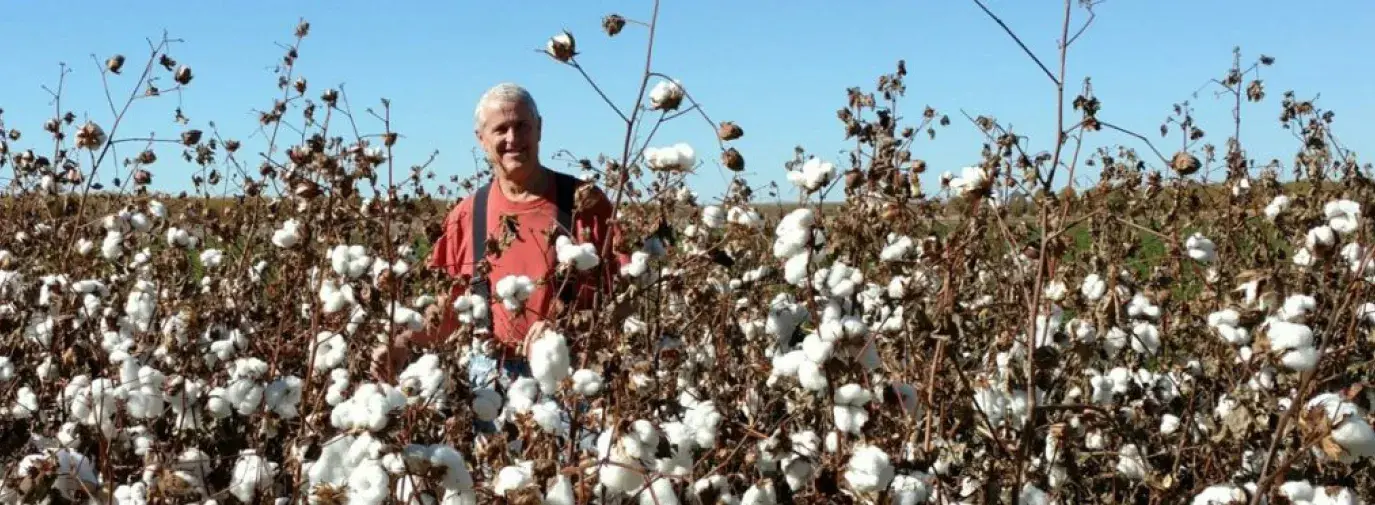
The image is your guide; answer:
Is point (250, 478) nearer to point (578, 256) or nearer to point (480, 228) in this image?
point (578, 256)

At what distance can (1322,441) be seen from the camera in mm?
1973

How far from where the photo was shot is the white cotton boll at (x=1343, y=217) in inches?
117

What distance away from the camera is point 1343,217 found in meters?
3.04

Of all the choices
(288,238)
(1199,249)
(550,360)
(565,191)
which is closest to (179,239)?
(565,191)

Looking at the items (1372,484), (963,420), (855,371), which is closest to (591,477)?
(855,371)

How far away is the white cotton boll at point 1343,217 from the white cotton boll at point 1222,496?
3.15 feet

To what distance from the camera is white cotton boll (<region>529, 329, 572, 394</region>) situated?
2096 mm

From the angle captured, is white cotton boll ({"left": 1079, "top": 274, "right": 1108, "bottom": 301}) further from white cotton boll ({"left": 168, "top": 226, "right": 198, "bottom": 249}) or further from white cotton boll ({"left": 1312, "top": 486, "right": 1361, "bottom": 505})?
white cotton boll ({"left": 168, "top": 226, "right": 198, "bottom": 249})

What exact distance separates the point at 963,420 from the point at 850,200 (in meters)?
0.91

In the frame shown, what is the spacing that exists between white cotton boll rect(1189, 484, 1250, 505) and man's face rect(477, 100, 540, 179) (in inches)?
72.7

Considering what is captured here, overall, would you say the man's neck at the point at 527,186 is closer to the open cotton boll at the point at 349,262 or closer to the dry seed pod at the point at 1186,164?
the open cotton boll at the point at 349,262

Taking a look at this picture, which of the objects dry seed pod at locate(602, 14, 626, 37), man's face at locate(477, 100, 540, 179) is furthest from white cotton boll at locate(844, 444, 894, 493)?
man's face at locate(477, 100, 540, 179)

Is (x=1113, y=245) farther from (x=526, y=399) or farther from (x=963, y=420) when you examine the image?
(x=526, y=399)

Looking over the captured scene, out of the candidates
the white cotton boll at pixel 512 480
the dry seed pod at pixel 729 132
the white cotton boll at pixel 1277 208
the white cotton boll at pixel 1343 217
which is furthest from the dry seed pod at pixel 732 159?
the white cotton boll at pixel 1277 208
